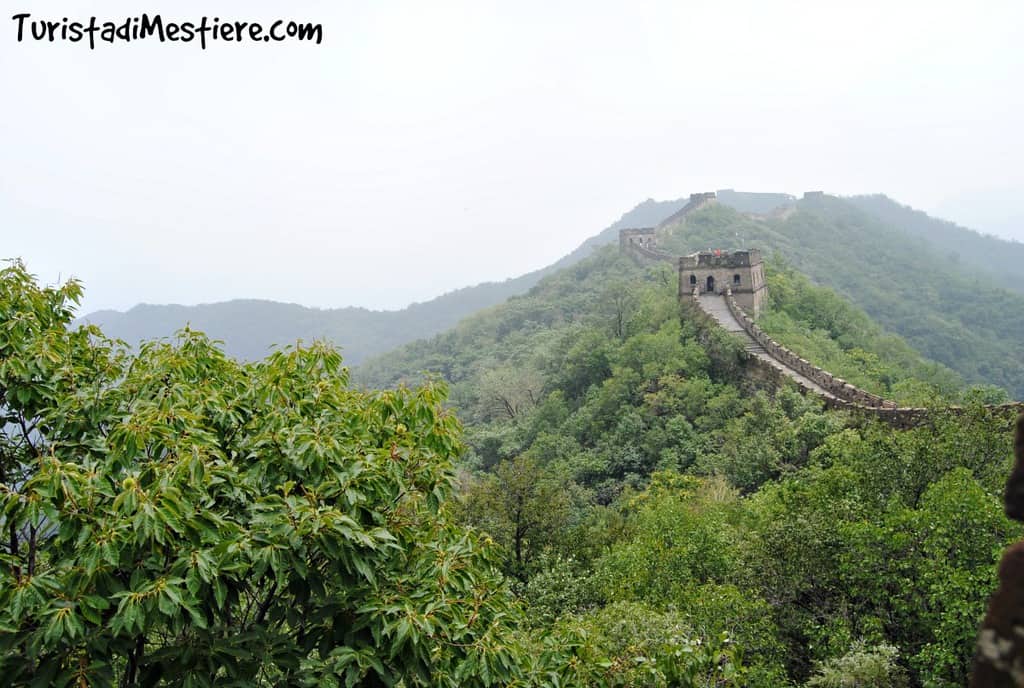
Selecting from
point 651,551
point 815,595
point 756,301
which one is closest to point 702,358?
point 756,301

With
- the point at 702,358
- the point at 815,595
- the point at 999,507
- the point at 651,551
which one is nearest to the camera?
the point at 999,507

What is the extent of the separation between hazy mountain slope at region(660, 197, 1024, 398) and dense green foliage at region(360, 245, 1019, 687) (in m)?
19.8

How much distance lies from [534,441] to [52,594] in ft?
97.5

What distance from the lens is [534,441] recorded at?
3369 centimetres

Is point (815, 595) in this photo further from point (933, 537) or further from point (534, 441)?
point (534, 441)

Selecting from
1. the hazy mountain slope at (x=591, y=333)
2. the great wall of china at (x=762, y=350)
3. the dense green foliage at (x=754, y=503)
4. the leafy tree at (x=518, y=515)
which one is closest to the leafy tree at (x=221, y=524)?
the dense green foliage at (x=754, y=503)

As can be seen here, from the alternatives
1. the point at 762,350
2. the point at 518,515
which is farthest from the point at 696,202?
the point at 518,515

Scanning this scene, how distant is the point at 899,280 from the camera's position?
7112 cm

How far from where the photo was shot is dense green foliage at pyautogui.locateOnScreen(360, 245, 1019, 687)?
9.01 meters

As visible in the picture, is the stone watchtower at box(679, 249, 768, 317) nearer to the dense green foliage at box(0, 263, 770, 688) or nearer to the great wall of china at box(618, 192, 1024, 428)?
the great wall of china at box(618, 192, 1024, 428)

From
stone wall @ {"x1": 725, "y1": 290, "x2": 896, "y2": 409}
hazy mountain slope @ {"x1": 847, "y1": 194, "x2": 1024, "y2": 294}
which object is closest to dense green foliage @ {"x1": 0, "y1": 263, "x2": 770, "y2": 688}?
stone wall @ {"x1": 725, "y1": 290, "x2": 896, "y2": 409}

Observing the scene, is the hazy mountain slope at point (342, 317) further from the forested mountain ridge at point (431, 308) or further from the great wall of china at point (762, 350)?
the great wall of china at point (762, 350)

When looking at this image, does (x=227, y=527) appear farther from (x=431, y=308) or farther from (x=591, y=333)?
(x=431, y=308)

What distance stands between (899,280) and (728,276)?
4482 centimetres
